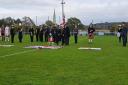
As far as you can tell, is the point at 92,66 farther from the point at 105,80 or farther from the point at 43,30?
the point at 43,30

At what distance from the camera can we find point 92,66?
60.6ft

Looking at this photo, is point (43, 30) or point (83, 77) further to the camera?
point (43, 30)

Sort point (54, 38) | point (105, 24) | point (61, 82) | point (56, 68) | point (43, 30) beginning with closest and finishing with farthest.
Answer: point (61, 82), point (56, 68), point (54, 38), point (43, 30), point (105, 24)

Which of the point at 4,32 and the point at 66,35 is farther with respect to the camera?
the point at 4,32

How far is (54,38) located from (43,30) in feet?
33.3

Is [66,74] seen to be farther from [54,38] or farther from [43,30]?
[43,30]

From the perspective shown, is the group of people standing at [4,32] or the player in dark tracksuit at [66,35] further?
the group of people standing at [4,32]

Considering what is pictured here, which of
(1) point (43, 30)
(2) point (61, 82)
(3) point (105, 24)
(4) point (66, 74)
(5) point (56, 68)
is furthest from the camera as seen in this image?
(3) point (105, 24)

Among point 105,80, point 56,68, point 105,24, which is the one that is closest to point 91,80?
point 105,80

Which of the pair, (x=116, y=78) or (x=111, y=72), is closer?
(x=116, y=78)

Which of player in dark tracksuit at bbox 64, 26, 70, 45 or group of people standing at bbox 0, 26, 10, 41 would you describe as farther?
group of people standing at bbox 0, 26, 10, 41

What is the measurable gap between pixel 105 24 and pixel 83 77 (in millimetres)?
170792

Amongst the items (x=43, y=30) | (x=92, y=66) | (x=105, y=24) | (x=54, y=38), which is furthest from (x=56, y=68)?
(x=105, y=24)

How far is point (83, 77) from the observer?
14.8 meters
